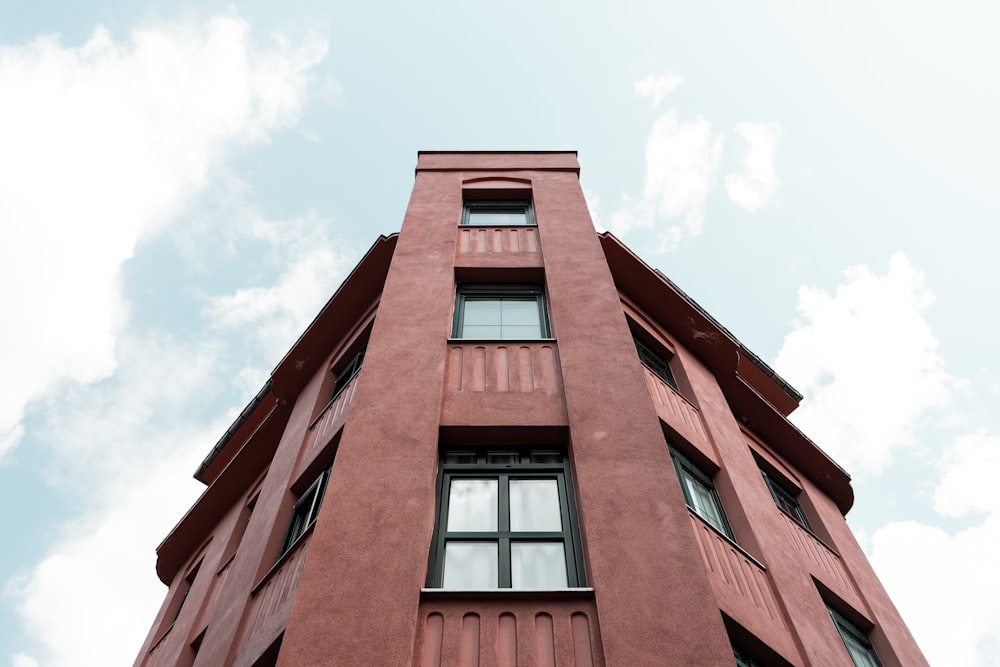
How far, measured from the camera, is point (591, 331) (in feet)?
36.5

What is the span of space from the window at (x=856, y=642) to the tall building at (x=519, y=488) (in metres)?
0.06

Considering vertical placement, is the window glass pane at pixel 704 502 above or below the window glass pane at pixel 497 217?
below

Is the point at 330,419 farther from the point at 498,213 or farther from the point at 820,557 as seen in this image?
the point at 820,557

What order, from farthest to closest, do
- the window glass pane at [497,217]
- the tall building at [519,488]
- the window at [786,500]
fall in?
the window glass pane at [497,217] < the window at [786,500] < the tall building at [519,488]

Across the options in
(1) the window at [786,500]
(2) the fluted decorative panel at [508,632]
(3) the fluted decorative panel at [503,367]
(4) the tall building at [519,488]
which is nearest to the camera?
(2) the fluted decorative panel at [508,632]

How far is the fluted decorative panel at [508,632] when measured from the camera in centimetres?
692

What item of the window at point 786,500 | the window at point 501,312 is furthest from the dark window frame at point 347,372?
the window at point 786,500

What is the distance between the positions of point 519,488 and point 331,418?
4006 millimetres

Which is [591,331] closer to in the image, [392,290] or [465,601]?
[392,290]

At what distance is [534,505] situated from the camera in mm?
9047

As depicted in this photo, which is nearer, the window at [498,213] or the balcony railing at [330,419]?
the balcony railing at [330,419]

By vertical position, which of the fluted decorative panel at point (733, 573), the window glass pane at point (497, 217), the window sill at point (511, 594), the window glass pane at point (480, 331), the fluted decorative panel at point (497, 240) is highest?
the window glass pane at point (497, 217)

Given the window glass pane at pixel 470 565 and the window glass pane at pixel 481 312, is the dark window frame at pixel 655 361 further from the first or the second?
the window glass pane at pixel 470 565

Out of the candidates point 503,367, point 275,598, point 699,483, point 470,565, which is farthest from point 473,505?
point 699,483
